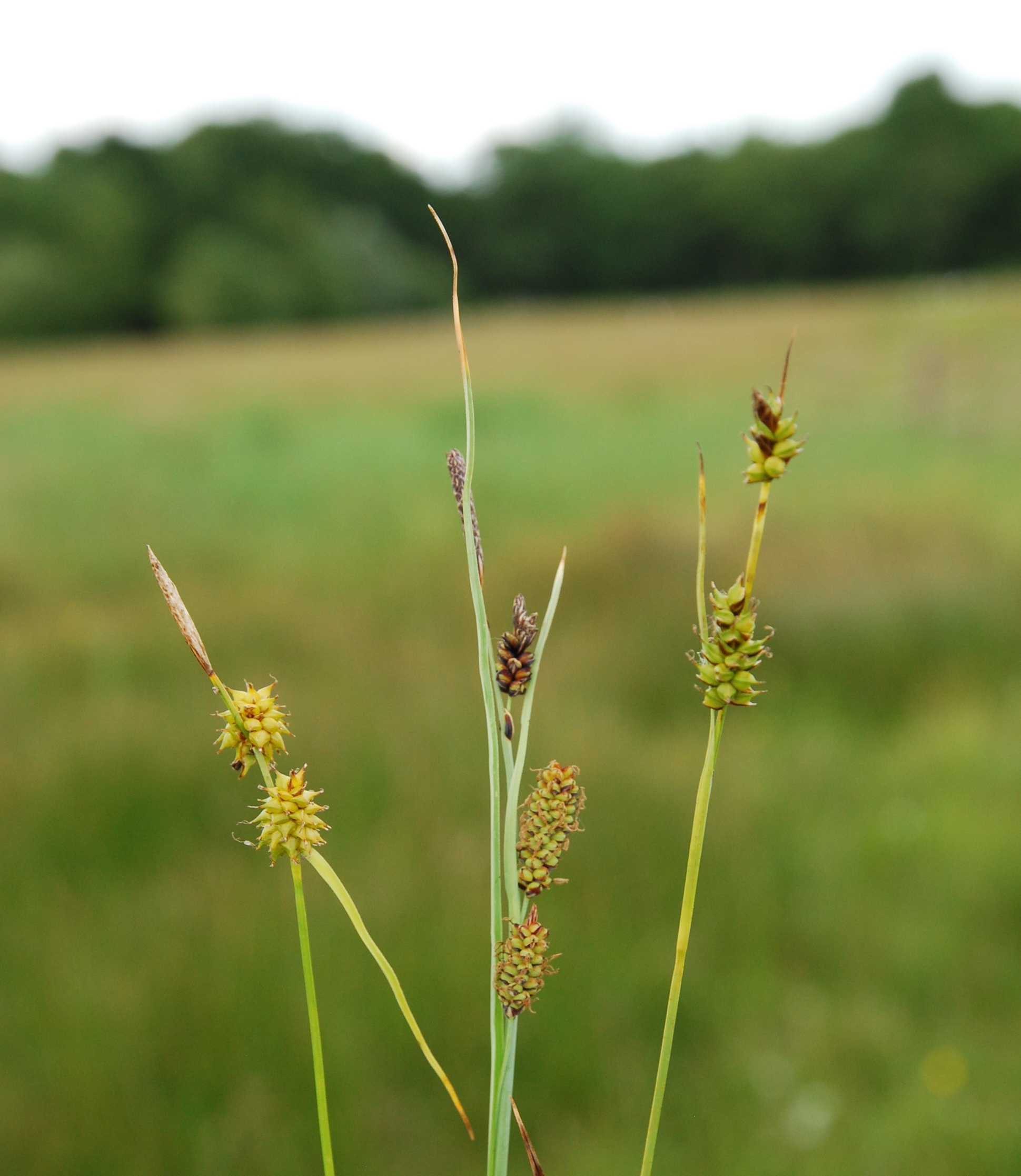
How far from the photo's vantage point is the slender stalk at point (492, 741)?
31 cm

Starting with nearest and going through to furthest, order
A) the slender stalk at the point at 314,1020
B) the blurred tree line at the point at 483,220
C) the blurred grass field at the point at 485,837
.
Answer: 1. the slender stalk at the point at 314,1020
2. the blurred grass field at the point at 485,837
3. the blurred tree line at the point at 483,220

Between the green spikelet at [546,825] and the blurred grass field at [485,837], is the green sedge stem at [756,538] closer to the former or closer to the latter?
the green spikelet at [546,825]

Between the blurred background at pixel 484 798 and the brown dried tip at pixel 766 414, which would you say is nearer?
the brown dried tip at pixel 766 414

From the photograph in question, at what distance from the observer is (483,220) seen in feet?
164

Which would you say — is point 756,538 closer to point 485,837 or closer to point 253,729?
point 253,729

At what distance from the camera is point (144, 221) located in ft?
146

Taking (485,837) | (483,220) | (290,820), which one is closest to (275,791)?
(290,820)

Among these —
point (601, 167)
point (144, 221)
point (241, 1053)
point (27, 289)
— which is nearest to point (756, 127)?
point (601, 167)

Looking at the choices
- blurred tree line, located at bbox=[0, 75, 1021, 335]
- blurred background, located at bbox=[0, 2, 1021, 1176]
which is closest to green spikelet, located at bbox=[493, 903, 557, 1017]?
blurred background, located at bbox=[0, 2, 1021, 1176]

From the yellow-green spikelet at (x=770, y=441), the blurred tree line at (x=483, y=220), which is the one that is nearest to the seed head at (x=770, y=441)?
the yellow-green spikelet at (x=770, y=441)

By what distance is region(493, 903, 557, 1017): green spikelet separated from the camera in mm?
350

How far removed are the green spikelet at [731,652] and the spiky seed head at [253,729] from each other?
158 mm

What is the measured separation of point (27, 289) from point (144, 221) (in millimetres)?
7564

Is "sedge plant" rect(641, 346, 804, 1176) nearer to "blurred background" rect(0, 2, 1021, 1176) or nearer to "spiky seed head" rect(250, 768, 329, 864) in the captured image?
"spiky seed head" rect(250, 768, 329, 864)
